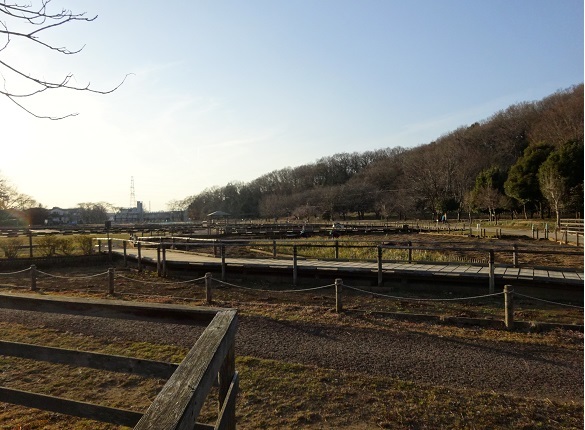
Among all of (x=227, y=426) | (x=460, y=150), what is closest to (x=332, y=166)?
(x=460, y=150)

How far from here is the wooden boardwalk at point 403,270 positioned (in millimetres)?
11922

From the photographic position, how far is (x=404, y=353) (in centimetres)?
708

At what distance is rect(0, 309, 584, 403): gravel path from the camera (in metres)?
5.91

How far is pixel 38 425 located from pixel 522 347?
23.3ft

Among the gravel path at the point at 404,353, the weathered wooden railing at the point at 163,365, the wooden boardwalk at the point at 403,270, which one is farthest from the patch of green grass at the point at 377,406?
the wooden boardwalk at the point at 403,270

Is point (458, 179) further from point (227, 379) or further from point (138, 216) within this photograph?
point (138, 216)

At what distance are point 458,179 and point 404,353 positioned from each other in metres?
70.1

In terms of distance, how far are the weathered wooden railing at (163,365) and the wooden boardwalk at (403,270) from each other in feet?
37.0

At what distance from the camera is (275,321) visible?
914cm

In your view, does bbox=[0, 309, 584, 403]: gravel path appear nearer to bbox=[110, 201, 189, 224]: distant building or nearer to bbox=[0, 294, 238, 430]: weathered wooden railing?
bbox=[0, 294, 238, 430]: weathered wooden railing

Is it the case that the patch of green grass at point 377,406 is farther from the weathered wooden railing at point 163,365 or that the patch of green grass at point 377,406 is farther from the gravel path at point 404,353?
the weathered wooden railing at point 163,365

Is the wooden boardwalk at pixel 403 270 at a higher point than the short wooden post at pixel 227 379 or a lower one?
lower

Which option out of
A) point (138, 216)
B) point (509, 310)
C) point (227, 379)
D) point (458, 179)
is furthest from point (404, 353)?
point (138, 216)

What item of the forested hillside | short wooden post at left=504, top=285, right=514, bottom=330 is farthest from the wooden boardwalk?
the forested hillside
